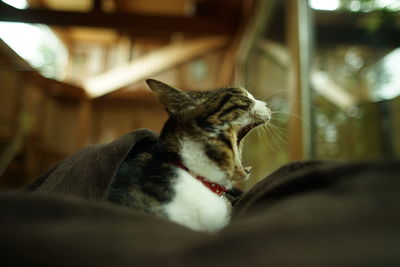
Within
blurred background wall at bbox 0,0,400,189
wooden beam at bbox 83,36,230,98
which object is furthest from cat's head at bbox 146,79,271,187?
wooden beam at bbox 83,36,230,98

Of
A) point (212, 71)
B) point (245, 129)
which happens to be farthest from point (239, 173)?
point (212, 71)

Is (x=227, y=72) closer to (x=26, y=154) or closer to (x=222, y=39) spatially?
(x=222, y=39)

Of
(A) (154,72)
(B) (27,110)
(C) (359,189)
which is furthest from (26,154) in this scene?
(C) (359,189)

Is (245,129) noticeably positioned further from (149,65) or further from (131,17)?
(149,65)

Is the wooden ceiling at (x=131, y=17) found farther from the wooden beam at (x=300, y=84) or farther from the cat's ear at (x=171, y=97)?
the cat's ear at (x=171, y=97)

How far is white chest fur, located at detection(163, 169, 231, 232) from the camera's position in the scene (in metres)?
0.69

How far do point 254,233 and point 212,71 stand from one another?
13.3 ft

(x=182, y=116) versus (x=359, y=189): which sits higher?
(x=182, y=116)

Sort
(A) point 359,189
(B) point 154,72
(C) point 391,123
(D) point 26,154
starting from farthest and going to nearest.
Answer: (B) point 154,72, (D) point 26,154, (C) point 391,123, (A) point 359,189

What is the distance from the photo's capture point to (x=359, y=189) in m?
0.38

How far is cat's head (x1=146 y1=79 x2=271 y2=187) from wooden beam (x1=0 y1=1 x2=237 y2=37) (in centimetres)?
252

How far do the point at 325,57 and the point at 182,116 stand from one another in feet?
3.91

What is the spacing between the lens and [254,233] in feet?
1.18

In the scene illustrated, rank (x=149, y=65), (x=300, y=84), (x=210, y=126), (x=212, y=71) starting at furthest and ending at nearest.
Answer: (x=212, y=71), (x=149, y=65), (x=300, y=84), (x=210, y=126)
